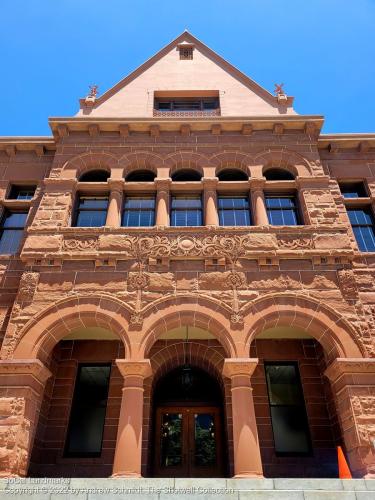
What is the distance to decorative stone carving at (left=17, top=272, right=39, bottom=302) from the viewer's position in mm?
9039

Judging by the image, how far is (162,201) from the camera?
35.8 ft

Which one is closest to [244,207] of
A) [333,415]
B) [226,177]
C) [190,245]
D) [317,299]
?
[226,177]

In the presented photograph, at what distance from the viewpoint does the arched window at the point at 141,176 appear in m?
12.0

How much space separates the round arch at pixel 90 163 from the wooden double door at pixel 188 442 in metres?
7.22

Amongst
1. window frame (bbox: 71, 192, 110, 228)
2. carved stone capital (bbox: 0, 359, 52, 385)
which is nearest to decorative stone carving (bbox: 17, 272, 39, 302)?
carved stone capital (bbox: 0, 359, 52, 385)

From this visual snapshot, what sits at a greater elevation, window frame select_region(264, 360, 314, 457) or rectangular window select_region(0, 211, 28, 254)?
rectangular window select_region(0, 211, 28, 254)

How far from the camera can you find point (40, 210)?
10547mm

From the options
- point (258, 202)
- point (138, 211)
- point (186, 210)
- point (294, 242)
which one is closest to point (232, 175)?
point (258, 202)

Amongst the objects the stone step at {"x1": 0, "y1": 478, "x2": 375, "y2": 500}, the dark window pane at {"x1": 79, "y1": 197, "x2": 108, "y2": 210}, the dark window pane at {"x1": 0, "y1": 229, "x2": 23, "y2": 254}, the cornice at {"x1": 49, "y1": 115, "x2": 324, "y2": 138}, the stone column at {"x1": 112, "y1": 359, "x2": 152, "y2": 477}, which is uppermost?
the cornice at {"x1": 49, "y1": 115, "x2": 324, "y2": 138}

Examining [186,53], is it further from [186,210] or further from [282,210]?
[282,210]

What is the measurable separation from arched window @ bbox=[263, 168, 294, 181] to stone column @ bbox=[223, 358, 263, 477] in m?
6.20

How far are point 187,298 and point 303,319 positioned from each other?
2700mm

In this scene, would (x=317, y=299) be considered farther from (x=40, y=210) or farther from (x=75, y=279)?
(x=40, y=210)

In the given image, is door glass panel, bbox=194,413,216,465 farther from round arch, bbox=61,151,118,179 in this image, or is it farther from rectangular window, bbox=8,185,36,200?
rectangular window, bbox=8,185,36,200
